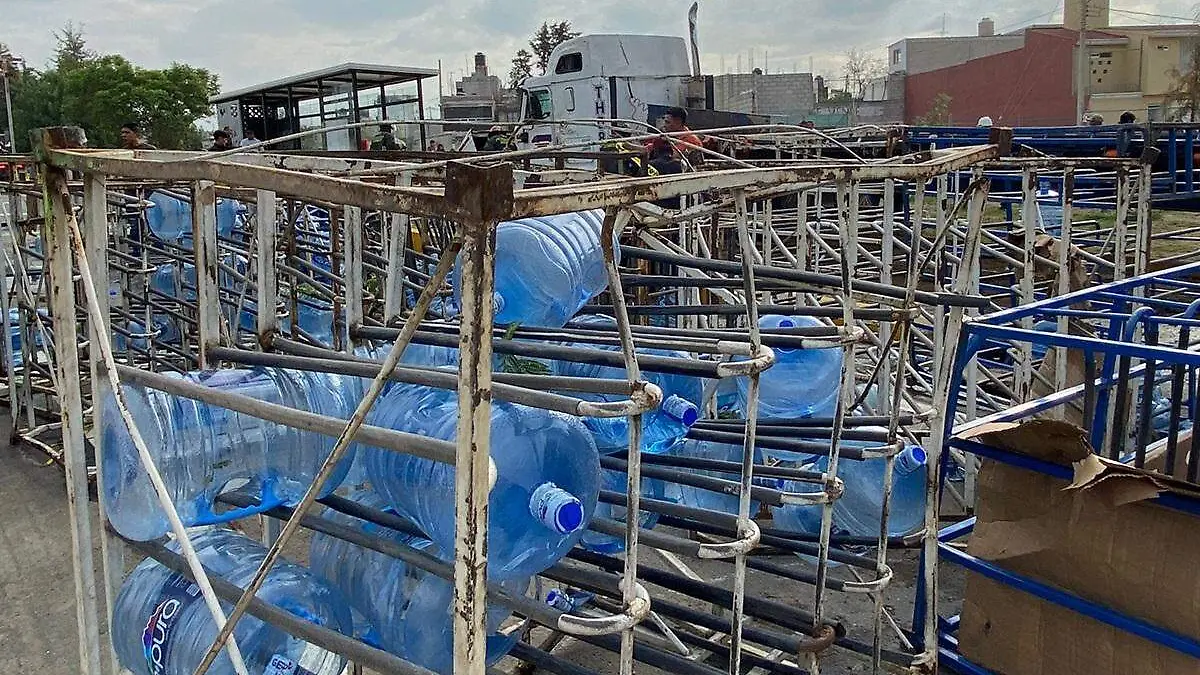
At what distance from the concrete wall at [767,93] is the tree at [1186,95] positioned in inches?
483

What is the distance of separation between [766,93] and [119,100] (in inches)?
1031

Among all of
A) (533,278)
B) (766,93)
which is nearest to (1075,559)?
(533,278)

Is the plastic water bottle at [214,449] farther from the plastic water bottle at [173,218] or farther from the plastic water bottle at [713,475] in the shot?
the plastic water bottle at [173,218]

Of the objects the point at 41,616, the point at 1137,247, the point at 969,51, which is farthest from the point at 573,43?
the point at 969,51

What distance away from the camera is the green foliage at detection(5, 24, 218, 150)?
123 ft

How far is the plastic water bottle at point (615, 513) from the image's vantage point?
3.17 metres

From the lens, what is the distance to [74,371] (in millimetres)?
2494

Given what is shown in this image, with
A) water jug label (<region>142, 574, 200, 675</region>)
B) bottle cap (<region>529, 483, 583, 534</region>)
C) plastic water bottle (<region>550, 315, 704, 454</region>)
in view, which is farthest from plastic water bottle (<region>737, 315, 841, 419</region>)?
water jug label (<region>142, 574, 200, 675</region>)

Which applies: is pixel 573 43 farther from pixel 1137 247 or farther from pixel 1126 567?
pixel 1126 567

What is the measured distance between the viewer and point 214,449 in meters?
2.61

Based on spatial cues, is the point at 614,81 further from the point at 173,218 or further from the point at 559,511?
the point at 559,511

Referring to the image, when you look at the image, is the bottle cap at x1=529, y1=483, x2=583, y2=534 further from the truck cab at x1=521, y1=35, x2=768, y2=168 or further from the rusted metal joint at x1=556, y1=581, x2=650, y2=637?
the truck cab at x1=521, y1=35, x2=768, y2=168

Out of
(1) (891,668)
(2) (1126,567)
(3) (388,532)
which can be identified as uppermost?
(3) (388,532)

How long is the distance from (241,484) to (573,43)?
19.0 metres
